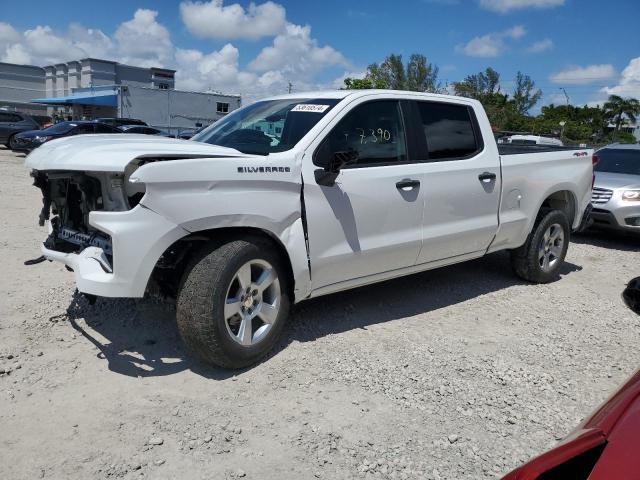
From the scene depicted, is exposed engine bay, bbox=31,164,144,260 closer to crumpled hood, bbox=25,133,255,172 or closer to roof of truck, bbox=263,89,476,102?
crumpled hood, bbox=25,133,255,172

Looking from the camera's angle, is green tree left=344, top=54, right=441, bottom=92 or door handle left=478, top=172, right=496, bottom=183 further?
green tree left=344, top=54, right=441, bottom=92

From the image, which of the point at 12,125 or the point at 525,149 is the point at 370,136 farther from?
the point at 12,125

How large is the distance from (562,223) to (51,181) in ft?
16.7

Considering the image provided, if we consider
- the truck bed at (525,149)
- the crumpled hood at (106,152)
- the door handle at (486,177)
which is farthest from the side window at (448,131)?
the crumpled hood at (106,152)

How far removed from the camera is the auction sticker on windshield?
4117 mm

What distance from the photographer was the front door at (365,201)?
3889 millimetres

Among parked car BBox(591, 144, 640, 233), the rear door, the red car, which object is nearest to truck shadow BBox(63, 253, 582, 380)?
the rear door

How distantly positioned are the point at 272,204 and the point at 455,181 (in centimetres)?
190

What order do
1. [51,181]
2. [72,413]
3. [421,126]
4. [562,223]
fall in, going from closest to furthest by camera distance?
[72,413], [51,181], [421,126], [562,223]

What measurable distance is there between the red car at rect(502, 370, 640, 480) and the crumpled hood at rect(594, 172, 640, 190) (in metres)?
8.05

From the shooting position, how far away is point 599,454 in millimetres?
1518

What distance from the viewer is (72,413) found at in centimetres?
309

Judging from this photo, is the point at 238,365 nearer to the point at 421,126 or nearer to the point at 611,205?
the point at 421,126

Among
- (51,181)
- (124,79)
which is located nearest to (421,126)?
(51,181)
